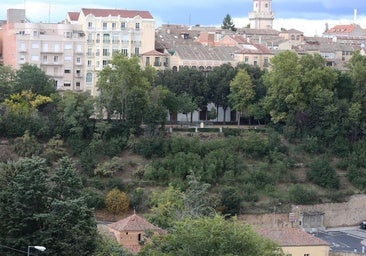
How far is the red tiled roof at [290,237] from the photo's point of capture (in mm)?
59688

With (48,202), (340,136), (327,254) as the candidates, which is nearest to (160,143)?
(340,136)

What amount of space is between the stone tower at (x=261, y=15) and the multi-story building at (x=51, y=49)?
161 ft

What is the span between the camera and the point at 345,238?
70500 millimetres

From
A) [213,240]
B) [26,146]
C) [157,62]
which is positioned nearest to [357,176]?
[157,62]

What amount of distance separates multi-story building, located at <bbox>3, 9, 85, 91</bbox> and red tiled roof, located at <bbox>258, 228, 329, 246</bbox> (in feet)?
96.9

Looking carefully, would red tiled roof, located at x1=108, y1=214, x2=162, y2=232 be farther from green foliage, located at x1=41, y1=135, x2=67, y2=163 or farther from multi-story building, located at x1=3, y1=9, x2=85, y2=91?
multi-story building, located at x1=3, y1=9, x2=85, y2=91

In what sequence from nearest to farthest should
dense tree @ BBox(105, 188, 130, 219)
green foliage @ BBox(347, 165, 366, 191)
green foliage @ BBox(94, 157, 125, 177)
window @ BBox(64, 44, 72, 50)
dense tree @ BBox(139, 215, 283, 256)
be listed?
dense tree @ BBox(139, 215, 283, 256) → dense tree @ BBox(105, 188, 130, 219) → green foliage @ BBox(94, 157, 125, 177) → green foliage @ BBox(347, 165, 366, 191) → window @ BBox(64, 44, 72, 50)

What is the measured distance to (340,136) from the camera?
8038cm

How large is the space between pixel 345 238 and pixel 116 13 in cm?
2856

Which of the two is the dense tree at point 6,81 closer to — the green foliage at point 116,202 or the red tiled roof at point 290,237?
the green foliage at point 116,202

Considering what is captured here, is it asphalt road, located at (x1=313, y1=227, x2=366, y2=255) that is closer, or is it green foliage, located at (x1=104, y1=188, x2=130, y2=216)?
asphalt road, located at (x1=313, y1=227, x2=366, y2=255)

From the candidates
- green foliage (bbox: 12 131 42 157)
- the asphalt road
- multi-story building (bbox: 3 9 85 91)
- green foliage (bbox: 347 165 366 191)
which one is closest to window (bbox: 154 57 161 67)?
multi-story building (bbox: 3 9 85 91)

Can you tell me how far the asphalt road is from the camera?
217 ft

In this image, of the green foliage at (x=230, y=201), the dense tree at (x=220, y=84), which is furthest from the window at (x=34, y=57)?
the green foliage at (x=230, y=201)
